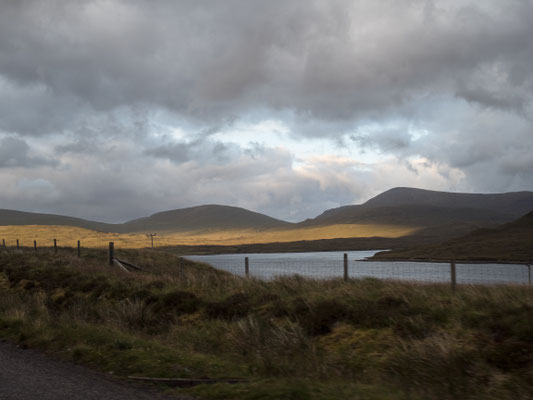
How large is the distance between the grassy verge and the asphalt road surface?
525 mm

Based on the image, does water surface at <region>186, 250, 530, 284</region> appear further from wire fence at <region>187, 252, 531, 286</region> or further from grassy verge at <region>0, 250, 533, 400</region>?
grassy verge at <region>0, 250, 533, 400</region>

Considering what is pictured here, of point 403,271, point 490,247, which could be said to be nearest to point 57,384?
point 403,271

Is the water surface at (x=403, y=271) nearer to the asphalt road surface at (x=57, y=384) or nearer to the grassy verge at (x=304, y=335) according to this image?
the grassy verge at (x=304, y=335)

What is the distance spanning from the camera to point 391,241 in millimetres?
193125

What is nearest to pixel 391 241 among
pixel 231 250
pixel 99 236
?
pixel 231 250

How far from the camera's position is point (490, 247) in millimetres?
94250

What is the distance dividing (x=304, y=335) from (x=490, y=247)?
93104 millimetres

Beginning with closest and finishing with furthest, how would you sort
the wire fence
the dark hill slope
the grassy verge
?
the grassy verge < the wire fence < the dark hill slope

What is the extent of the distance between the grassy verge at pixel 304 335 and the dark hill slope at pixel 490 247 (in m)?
74.6

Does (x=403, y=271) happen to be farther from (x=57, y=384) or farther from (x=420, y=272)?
(x=57, y=384)

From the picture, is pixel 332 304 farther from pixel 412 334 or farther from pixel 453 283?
pixel 453 283

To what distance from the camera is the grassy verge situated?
813cm

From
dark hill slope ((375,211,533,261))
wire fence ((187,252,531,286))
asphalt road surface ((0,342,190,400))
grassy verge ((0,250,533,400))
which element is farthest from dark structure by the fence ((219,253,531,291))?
dark hill slope ((375,211,533,261))

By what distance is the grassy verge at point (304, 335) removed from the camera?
813 centimetres
